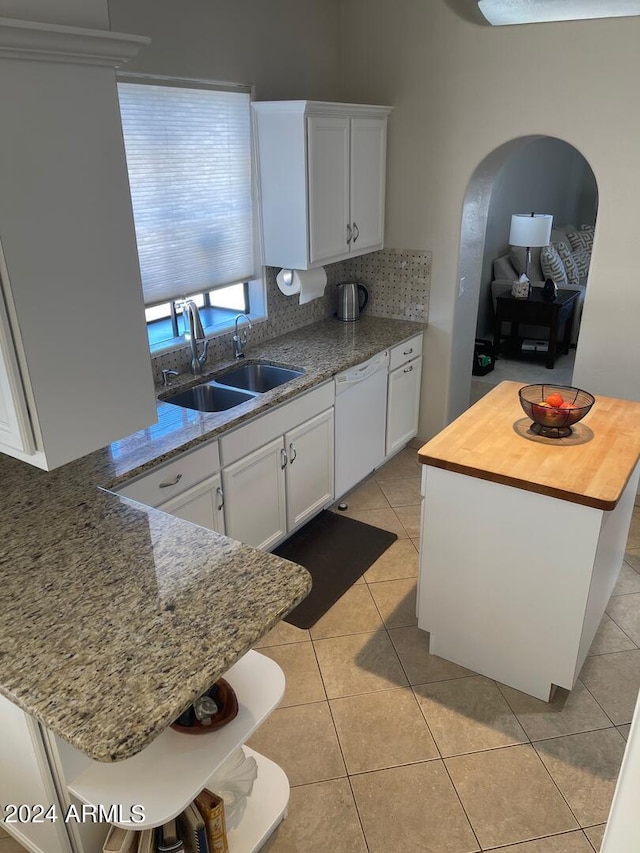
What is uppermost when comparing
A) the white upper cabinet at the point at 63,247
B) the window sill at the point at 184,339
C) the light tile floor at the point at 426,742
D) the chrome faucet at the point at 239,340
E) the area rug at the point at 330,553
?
the white upper cabinet at the point at 63,247

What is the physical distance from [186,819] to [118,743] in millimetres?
558

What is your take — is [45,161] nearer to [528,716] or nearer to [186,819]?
[186,819]

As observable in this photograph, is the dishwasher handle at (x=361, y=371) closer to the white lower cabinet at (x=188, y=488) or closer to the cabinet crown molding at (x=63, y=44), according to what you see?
the white lower cabinet at (x=188, y=488)

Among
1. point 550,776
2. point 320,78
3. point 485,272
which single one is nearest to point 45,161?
point 550,776

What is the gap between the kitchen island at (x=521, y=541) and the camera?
7.54ft

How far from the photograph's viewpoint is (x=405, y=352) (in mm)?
4227

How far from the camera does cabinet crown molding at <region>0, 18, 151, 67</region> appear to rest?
1418 mm

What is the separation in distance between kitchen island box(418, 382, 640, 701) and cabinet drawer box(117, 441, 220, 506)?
35.7 inches

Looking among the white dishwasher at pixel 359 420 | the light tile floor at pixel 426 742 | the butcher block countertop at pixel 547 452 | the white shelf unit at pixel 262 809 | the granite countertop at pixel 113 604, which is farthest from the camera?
the white dishwasher at pixel 359 420

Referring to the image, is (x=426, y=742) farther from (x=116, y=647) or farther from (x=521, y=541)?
(x=116, y=647)

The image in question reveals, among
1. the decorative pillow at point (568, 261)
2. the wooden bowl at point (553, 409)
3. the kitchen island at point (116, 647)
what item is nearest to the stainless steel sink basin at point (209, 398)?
the kitchen island at point (116, 647)

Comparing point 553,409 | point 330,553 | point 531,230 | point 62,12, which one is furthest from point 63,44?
point 531,230

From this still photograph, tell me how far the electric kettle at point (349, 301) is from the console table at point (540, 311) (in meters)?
2.22

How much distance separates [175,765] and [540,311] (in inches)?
213
